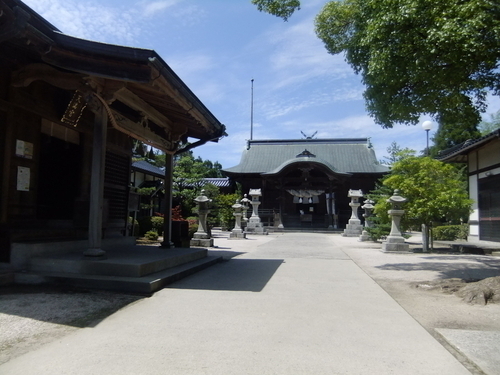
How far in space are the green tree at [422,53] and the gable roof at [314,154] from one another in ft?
80.6

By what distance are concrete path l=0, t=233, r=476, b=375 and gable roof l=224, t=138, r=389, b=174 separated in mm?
27886

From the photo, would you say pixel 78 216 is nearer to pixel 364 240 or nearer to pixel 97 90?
pixel 97 90

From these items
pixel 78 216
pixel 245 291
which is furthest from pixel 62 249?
pixel 245 291

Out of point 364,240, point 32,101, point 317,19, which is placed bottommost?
point 364,240

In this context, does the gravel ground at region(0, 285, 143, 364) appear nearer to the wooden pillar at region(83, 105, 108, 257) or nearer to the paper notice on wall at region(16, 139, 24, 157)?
the wooden pillar at region(83, 105, 108, 257)

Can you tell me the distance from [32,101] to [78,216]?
2.28m

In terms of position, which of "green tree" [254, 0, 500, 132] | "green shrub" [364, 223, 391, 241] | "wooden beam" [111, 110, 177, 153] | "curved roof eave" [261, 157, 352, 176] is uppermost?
"curved roof eave" [261, 157, 352, 176]

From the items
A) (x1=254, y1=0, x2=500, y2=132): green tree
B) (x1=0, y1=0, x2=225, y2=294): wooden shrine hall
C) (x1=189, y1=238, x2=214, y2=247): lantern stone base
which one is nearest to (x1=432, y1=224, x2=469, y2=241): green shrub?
(x1=189, y1=238, x2=214, y2=247): lantern stone base

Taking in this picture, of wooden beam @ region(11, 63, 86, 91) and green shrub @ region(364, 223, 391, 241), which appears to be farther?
green shrub @ region(364, 223, 391, 241)

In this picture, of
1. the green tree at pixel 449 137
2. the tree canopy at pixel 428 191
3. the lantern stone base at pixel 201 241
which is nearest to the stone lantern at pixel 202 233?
the lantern stone base at pixel 201 241

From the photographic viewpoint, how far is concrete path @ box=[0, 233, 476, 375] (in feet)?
9.20

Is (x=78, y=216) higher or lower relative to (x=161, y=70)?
lower

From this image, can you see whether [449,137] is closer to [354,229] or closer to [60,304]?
[354,229]

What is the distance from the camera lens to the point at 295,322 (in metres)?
4.01
